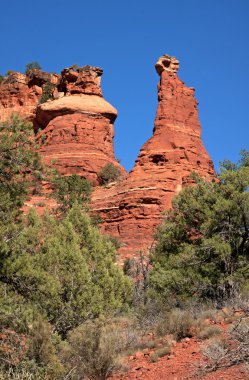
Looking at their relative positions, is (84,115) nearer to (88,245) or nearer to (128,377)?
(88,245)

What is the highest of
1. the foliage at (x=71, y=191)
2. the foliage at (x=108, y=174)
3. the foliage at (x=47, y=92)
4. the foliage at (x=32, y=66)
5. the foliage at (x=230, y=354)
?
the foliage at (x=32, y=66)

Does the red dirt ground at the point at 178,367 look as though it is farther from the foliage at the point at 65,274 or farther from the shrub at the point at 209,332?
the foliage at the point at 65,274

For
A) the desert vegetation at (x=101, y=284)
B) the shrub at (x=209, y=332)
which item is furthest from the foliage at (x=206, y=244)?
the shrub at (x=209, y=332)

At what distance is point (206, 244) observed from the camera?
18.0 meters

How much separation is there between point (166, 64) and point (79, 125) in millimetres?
14593

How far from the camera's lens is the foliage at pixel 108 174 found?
188 ft

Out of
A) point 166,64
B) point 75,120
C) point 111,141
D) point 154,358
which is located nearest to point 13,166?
point 154,358

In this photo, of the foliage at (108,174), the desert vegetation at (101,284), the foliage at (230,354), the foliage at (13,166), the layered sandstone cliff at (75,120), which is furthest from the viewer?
the layered sandstone cliff at (75,120)

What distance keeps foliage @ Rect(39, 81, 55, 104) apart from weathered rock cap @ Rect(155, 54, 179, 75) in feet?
76.6

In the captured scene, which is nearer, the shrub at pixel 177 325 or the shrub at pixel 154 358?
the shrub at pixel 154 358

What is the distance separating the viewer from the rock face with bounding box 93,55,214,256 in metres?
44.6

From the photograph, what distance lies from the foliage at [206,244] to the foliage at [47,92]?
5660cm

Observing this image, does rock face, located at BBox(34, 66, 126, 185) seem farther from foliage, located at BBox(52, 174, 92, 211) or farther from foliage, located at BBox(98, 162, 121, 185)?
foliage, located at BBox(52, 174, 92, 211)

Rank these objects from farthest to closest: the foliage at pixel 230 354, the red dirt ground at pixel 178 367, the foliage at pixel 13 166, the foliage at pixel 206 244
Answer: the foliage at pixel 206 244, the foliage at pixel 13 166, the red dirt ground at pixel 178 367, the foliage at pixel 230 354
